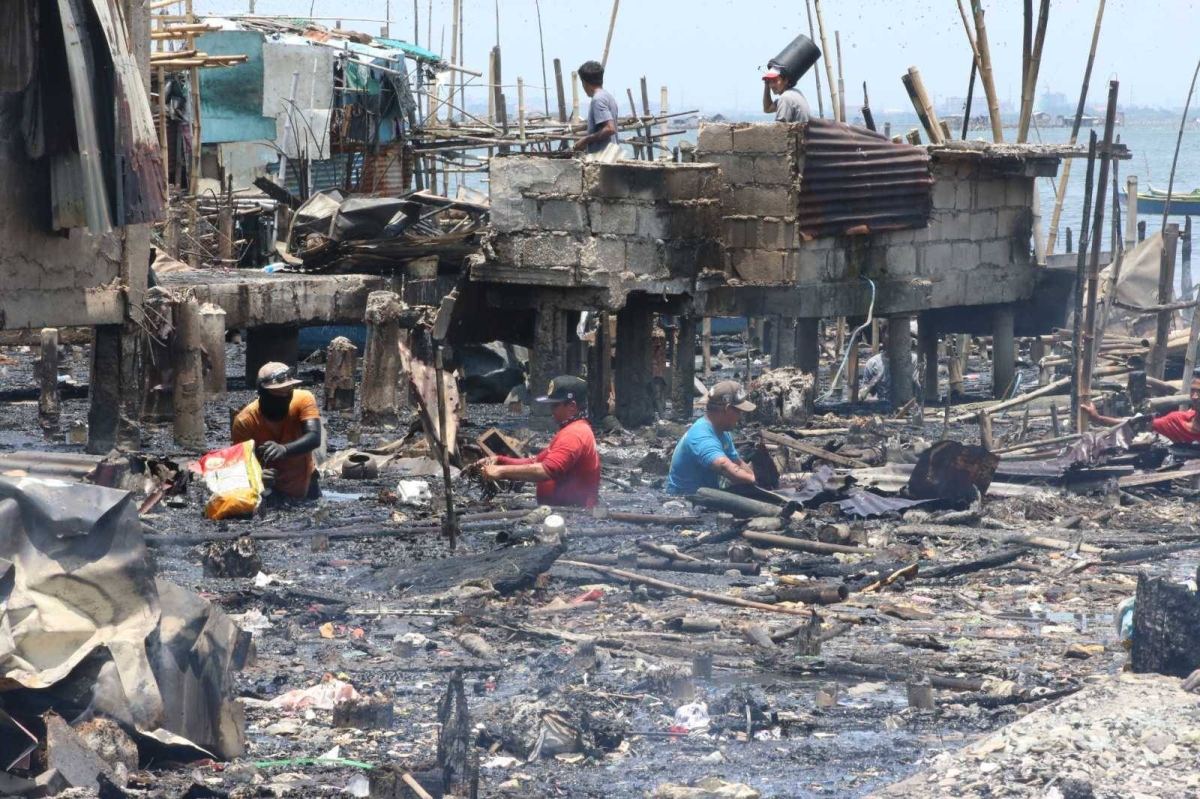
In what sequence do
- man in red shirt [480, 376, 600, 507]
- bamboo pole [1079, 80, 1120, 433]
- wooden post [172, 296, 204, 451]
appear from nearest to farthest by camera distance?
man in red shirt [480, 376, 600, 507] → bamboo pole [1079, 80, 1120, 433] → wooden post [172, 296, 204, 451]

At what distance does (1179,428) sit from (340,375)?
8155mm

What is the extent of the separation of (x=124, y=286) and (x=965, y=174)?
889 centimetres

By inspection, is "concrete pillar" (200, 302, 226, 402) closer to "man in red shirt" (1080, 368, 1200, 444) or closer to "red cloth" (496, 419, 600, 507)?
"red cloth" (496, 419, 600, 507)

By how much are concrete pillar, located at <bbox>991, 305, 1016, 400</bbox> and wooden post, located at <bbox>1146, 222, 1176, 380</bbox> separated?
160cm

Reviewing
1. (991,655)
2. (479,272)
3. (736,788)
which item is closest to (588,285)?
(479,272)

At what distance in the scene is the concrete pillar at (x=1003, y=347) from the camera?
18250 millimetres

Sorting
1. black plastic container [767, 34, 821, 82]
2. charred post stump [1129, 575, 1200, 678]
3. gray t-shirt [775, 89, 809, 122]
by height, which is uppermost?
black plastic container [767, 34, 821, 82]

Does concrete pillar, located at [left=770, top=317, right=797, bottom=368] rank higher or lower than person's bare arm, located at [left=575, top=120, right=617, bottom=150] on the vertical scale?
lower

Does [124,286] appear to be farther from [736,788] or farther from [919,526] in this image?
[736,788]

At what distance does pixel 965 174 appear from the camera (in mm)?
17234

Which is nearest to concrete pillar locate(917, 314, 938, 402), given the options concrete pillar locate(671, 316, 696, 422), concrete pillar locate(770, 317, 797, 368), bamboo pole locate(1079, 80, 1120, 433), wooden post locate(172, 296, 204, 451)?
concrete pillar locate(770, 317, 797, 368)

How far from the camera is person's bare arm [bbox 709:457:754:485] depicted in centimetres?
1066

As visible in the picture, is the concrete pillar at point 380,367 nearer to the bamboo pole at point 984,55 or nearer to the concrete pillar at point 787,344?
the concrete pillar at point 787,344

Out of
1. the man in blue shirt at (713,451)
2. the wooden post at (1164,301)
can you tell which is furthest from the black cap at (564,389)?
the wooden post at (1164,301)
